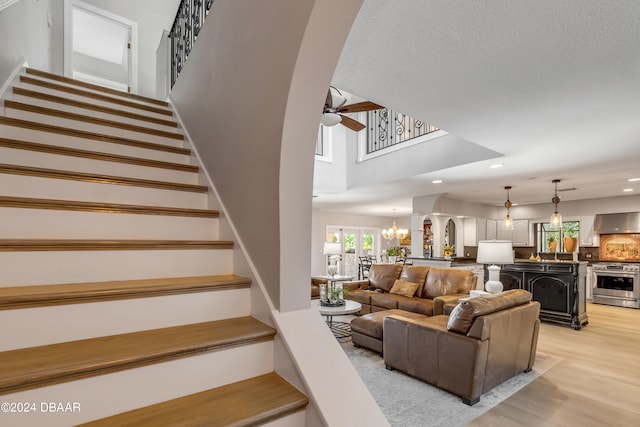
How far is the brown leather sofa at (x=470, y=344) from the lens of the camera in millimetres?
2839

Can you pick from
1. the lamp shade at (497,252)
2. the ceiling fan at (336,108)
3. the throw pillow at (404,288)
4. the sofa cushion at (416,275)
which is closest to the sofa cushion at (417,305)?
the throw pillow at (404,288)

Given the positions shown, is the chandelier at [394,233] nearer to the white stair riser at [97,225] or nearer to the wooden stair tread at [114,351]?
the white stair riser at [97,225]

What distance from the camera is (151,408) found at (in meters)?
1.08

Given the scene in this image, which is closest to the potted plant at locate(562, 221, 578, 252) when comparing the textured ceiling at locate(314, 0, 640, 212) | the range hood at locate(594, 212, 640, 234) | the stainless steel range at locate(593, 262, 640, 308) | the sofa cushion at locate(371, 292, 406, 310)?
the range hood at locate(594, 212, 640, 234)

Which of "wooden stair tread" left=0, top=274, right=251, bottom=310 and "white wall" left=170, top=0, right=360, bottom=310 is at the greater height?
"white wall" left=170, top=0, right=360, bottom=310

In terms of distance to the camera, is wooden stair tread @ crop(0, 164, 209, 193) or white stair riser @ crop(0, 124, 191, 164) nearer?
wooden stair tread @ crop(0, 164, 209, 193)

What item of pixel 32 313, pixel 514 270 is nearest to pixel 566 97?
pixel 32 313

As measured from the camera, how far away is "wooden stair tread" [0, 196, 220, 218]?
58.9 inches

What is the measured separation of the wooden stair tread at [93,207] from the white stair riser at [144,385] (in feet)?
3.08

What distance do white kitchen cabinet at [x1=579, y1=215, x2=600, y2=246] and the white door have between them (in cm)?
1081

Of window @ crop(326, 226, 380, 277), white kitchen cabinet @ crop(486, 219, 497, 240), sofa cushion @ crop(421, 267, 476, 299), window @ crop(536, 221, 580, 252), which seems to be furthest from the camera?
window @ crop(326, 226, 380, 277)

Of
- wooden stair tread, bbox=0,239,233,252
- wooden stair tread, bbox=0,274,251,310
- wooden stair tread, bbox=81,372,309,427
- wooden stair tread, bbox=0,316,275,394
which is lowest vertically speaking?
wooden stair tread, bbox=81,372,309,427

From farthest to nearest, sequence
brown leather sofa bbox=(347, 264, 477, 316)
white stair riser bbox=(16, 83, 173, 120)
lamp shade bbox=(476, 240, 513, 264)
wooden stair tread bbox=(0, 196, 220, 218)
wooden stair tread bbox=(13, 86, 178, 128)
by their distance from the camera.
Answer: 1. brown leather sofa bbox=(347, 264, 477, 316)
2. lamp shade bbox=(476, 240, 513, 264)
3. white stair riser bbox=(16, 83, 173, 120)
4. wooden stair tread bbox=(13, 86, 178, 128)
5. wooden stair tread bbox=(0, 196, 220, 218)

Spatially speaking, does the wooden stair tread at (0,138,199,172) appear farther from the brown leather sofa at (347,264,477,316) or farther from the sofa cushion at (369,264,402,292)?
the sofa cushion at (369,264,402,292)
